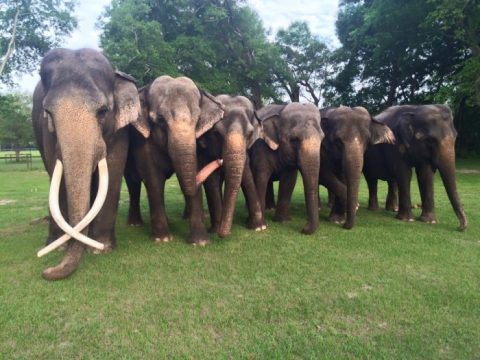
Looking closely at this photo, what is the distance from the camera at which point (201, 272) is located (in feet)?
13.9

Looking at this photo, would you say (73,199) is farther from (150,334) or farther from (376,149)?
(376,149)

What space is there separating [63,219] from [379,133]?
509 cm

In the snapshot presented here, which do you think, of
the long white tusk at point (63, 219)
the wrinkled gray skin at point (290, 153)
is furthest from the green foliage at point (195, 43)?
the long white tusk at point (63, 219)

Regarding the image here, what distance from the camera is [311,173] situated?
19.4ft

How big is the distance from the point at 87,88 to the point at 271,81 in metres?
25.2

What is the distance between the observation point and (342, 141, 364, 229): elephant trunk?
6.10 meters

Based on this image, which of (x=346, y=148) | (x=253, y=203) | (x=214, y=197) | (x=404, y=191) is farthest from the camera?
(x=404, y=191)

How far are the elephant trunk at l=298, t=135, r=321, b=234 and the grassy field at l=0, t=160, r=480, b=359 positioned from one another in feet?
1.44

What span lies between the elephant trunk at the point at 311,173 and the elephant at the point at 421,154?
1948 mm

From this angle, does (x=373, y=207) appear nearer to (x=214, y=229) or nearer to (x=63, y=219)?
(x=214, y=229)

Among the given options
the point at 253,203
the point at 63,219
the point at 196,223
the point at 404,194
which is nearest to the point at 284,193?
the point at 253,203

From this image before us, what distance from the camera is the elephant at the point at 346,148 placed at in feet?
20.2

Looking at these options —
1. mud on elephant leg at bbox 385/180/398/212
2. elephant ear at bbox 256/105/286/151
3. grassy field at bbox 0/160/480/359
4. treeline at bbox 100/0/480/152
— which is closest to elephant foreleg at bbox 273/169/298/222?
elephant ear at bbox 256/105/286/151

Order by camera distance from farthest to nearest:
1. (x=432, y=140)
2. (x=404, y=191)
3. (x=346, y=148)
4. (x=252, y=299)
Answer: (x=404, y=191), (x=432, y=140), (x=346, y=148), (x=252, y=299)
